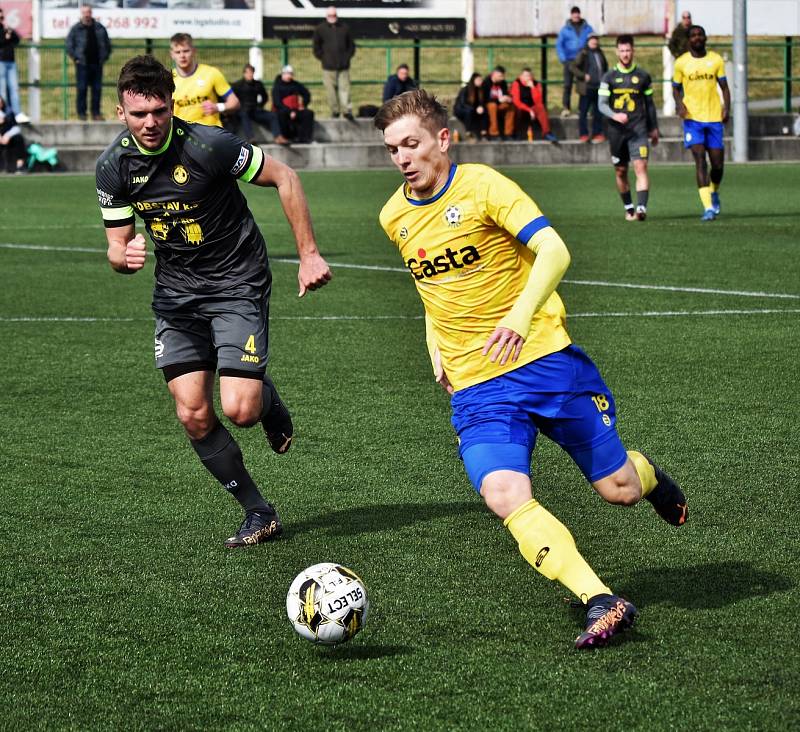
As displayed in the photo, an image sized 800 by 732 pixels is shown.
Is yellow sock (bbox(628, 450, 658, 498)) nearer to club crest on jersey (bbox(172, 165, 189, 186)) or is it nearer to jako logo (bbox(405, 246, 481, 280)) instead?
jako logo (bbox(405, 246, 481, 280))

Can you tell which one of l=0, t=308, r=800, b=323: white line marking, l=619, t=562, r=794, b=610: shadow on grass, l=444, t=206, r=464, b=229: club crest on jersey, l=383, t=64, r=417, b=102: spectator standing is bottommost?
l=619, t=562, r=794, b=610: shadow on grass

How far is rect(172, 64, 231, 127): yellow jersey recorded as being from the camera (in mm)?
14117

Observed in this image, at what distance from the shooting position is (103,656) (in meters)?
4.49

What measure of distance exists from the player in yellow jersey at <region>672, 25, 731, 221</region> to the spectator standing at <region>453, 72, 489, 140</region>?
11.7 m

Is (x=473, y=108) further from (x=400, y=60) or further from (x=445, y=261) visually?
(x=445, y=261)

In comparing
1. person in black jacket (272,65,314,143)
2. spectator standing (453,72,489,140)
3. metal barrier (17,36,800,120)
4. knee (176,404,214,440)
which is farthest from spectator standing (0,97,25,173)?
knee (176,404,214,440)

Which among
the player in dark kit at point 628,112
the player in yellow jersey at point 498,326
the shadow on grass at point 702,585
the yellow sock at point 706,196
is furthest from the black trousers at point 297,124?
the shadow on grass at point 702,585

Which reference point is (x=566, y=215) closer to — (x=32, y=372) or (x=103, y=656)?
(x=32, y=372)

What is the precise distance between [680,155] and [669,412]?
24.0 metres

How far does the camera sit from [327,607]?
14.7 ft

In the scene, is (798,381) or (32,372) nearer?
(798,381)

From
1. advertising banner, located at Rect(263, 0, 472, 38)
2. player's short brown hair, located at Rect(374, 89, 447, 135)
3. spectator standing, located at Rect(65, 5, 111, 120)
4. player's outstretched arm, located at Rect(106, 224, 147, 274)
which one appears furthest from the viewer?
advertising banner, located at Rect(263, 0, 472, 38)

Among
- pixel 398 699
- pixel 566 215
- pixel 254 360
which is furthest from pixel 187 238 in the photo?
pixel 566 215

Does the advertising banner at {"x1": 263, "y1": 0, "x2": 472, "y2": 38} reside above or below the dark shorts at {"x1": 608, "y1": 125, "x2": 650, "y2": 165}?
above
